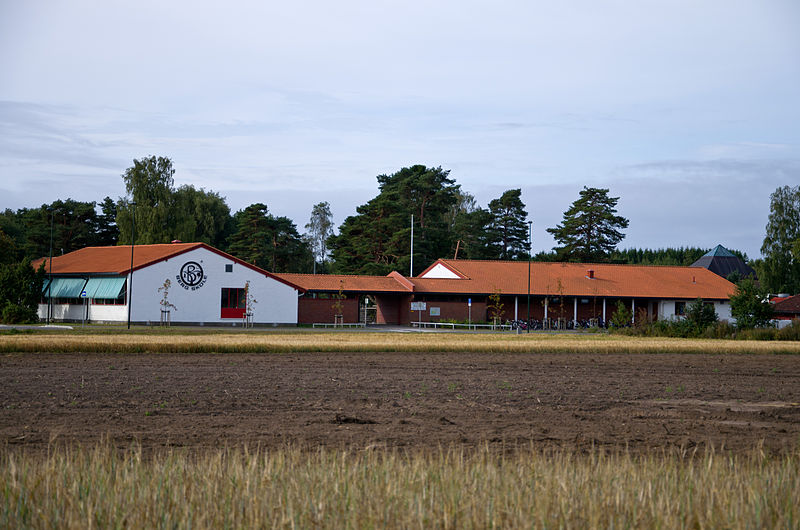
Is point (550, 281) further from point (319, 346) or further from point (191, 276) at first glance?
point (319, 346)

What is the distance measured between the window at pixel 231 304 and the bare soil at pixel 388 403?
32.0m

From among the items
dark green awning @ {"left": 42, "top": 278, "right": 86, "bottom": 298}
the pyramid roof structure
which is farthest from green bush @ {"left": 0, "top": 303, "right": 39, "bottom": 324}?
the pyramid roof structure

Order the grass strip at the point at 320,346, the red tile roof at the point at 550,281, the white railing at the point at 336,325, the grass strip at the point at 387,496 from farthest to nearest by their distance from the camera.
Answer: the red tile roof at the point at 550,281 < the white railing at the point at 336,325 < the grass strip at the point at 320,346 < the grass strip at the point at 387,496

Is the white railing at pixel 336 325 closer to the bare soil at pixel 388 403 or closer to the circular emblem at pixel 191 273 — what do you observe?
the circular emblem at pixel 191 273

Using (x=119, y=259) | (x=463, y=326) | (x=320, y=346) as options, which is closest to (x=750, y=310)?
(x=463, y=326)

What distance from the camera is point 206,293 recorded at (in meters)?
55.6

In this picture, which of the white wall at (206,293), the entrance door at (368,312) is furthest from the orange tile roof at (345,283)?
the white wall at (206,293)

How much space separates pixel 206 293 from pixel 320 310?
8801 millimetres

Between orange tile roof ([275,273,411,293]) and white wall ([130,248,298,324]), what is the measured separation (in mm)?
2080

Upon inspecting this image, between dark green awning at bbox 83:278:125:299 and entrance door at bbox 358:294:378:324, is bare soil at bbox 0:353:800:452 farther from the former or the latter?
entrance door at bbox 358:294:378:324

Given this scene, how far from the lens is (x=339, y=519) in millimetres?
6328

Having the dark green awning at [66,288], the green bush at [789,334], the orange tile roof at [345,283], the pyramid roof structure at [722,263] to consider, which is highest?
the pyramid roof structure at [722,263]

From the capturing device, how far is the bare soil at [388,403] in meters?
11.2

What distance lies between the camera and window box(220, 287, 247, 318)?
5622cm
